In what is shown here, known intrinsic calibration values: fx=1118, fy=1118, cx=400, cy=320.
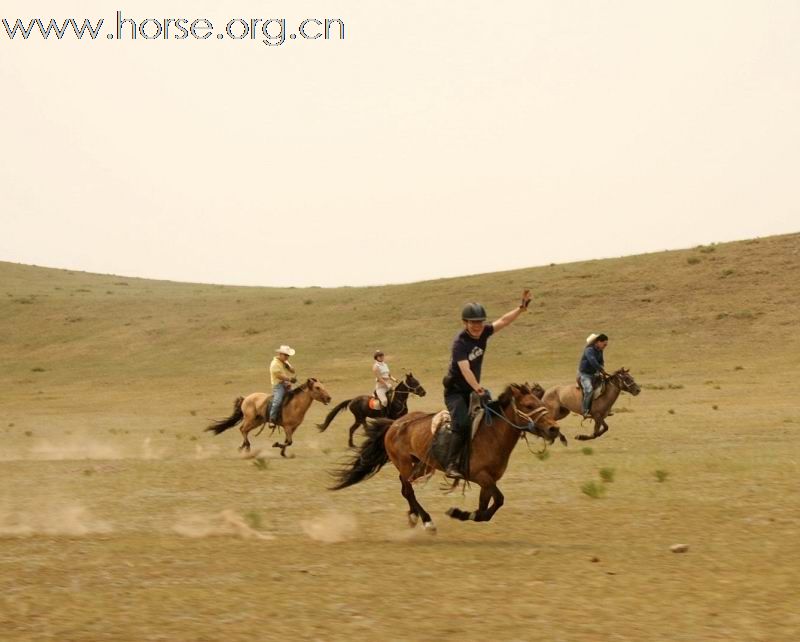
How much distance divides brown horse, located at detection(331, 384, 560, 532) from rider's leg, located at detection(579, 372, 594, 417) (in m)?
11.7

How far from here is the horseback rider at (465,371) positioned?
10969 millimetres

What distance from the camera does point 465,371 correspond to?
432 inches

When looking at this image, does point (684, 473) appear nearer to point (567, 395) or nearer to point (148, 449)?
point (567, 395)

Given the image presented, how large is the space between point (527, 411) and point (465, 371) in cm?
72

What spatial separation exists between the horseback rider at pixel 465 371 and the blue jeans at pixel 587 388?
1223 cm

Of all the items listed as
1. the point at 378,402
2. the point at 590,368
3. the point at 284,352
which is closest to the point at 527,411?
the point at 284,352

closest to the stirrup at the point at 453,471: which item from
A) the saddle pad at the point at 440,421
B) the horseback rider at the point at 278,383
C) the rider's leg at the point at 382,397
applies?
the saddle pad at the point at 440,421

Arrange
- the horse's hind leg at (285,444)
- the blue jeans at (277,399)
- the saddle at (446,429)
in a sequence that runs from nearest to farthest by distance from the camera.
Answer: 1. the saddle at (446,429)
2. the horse's hind leg at (285,444)
3. the blue jeans at (277,399)

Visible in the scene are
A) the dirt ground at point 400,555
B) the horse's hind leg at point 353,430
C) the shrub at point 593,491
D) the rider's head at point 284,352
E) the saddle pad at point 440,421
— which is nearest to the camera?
the dirt ground at point 400,555

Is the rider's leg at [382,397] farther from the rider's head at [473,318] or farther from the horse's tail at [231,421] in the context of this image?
the rider's head at [473,318]

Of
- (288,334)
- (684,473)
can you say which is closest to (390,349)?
(288,334)

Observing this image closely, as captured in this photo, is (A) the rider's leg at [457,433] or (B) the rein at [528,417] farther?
(A) the rider's leg at [457,433]

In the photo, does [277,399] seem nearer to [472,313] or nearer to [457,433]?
[457,433]

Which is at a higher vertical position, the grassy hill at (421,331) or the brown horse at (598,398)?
the grassy hill at (421,331)
